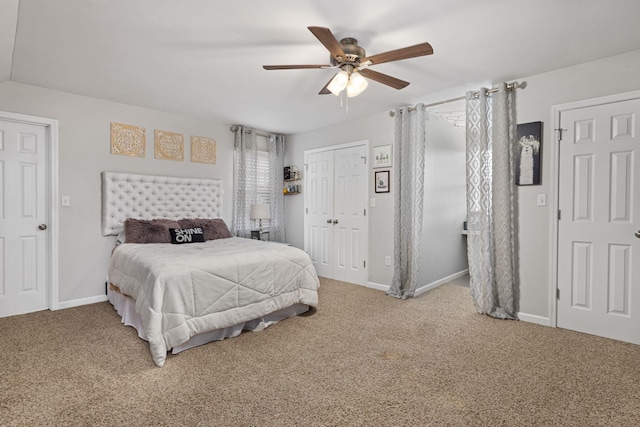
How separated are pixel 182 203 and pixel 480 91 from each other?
3.95m

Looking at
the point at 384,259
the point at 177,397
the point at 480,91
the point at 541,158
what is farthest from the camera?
the point at 384,259

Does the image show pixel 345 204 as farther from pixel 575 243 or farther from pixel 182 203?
pixel 575 243

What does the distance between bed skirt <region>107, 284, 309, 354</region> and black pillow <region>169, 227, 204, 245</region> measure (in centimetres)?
82

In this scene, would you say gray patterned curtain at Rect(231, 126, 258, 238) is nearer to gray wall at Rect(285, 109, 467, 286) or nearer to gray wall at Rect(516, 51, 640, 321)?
gray wall at Rect(285, 109, 467, 286)

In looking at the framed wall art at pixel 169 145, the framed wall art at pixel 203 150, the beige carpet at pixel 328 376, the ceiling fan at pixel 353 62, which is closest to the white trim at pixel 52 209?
the beige carpet at pixel 328 376

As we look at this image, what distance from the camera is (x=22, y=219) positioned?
345cm

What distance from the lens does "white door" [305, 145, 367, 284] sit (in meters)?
4.71

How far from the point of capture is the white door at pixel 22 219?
335cm

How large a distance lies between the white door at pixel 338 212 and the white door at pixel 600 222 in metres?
2.31

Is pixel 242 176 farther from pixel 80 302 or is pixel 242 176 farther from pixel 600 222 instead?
pixel 600 222

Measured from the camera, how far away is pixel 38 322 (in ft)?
10.4

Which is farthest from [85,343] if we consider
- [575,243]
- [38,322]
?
[575,243]

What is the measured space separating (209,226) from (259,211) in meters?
0.90

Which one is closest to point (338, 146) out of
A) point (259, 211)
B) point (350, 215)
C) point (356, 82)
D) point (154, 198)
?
point (350, 215)
